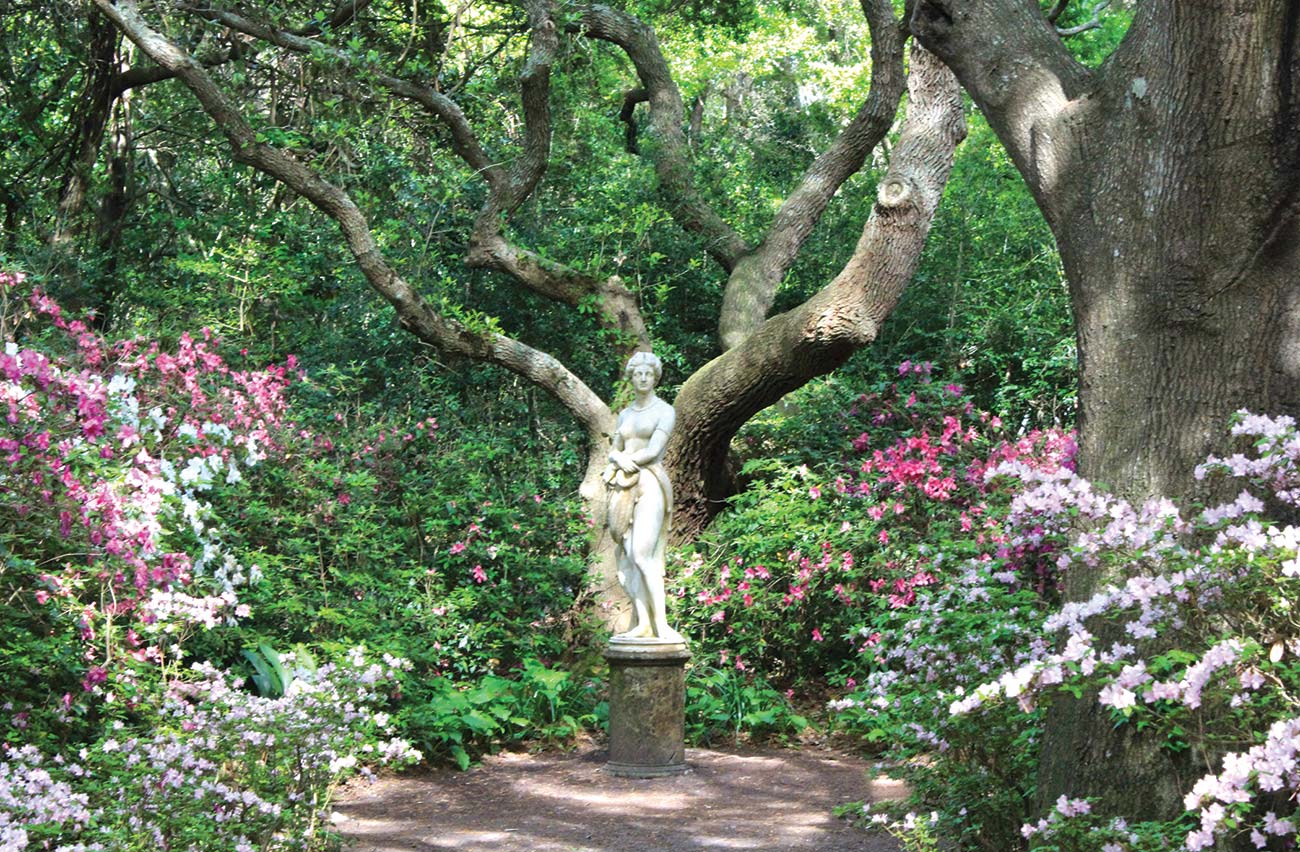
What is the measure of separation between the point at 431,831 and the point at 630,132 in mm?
9542

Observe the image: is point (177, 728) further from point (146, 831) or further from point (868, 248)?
point (868, 248)

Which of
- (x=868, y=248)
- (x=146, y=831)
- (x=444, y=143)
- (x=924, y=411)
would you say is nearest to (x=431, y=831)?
(x=146, y=831)

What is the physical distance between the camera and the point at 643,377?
8.12 metres

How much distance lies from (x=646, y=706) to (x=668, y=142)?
665 cm

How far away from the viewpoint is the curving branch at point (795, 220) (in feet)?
37.6

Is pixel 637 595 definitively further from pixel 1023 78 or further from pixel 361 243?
pixel 1023 78

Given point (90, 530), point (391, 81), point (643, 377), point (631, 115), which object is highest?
point (631, 115)

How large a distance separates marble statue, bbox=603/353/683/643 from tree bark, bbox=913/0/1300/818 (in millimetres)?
3695

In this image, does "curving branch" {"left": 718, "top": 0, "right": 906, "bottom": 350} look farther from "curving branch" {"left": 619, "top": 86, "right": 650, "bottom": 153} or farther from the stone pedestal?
A: the stone pedestal

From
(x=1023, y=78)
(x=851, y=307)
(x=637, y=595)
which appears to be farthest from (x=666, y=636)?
(x=1023, y=78)

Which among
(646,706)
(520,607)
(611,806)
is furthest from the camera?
(520,607)

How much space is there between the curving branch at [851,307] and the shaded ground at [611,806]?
109 inches

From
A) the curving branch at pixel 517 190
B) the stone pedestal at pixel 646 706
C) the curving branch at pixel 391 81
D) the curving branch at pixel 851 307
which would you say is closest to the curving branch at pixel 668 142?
the curving branch at pixel 517 190

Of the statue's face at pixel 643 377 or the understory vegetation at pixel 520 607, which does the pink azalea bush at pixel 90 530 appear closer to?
the understory vegetation at pixel 520 607
